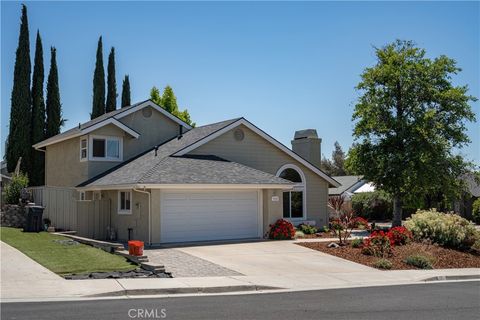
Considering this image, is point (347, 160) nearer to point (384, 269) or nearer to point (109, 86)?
point (384, 269)

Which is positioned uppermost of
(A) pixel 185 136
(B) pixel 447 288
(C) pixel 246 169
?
(A) pixel 185 136

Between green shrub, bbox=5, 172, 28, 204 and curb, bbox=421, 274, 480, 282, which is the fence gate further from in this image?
curb, bbox=421, 274, 480, 282

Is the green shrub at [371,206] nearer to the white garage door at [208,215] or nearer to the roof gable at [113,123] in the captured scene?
the roof gable at [113,123]

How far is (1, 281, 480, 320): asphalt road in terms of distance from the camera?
9477mm

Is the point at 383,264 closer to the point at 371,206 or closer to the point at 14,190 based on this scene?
the point at 14,190

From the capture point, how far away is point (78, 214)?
24.9m

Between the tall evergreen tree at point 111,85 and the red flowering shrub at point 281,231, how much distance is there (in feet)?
80.3

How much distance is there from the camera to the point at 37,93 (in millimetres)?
38938

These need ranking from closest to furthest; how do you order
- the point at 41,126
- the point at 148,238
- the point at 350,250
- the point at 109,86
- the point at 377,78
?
the point at 350,250 < the point at 148,238 < the point at 377,78 < the point at 41,126 < the point at 109,86

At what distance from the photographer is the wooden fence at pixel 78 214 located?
80.8 ft

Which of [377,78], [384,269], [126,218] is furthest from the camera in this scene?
[377,78]

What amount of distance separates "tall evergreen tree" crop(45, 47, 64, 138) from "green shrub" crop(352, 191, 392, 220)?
25.4 m

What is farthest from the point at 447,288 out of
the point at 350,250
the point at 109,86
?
the point at 109,86

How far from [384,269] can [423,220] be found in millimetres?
5850
